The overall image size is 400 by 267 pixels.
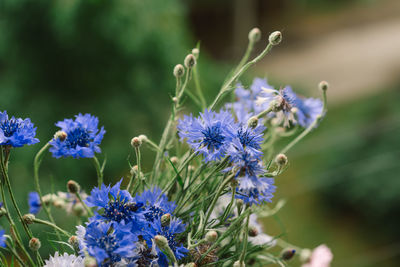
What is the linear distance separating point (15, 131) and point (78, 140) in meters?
0.05

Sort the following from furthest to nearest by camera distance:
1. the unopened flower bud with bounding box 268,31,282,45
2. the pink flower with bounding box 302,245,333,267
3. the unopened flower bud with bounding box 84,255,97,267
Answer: the pink flower with bounding box 302,245,333,267, the unopened flower bud with bounding box 268,31,282,45, the unopened flower bud with bounding box 84,255,97,267

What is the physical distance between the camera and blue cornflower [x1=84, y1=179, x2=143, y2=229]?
354 millimetres

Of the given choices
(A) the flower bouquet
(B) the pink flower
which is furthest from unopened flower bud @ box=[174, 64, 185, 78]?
(B) the pink flower

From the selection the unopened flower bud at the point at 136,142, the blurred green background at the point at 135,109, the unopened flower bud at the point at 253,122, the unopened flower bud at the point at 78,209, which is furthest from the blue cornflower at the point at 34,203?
the blurred green background at the point at 135,109

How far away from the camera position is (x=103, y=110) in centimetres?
205

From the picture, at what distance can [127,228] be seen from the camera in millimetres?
336

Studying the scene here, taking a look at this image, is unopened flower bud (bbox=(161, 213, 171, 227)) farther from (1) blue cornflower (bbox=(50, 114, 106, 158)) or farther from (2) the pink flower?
(2) the pink flower

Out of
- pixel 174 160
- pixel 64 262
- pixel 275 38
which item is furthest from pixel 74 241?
pixel 275 38

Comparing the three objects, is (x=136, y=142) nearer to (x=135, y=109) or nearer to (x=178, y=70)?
(x=178, y=70)

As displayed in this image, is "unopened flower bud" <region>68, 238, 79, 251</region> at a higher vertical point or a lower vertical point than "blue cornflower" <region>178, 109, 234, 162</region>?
lower

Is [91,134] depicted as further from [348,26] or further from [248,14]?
[348,26]

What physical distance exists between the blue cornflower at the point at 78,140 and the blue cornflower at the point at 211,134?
0.26 ft

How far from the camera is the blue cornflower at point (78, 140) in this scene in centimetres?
39

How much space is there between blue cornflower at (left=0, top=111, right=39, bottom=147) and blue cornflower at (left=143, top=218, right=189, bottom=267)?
0.36 feet
